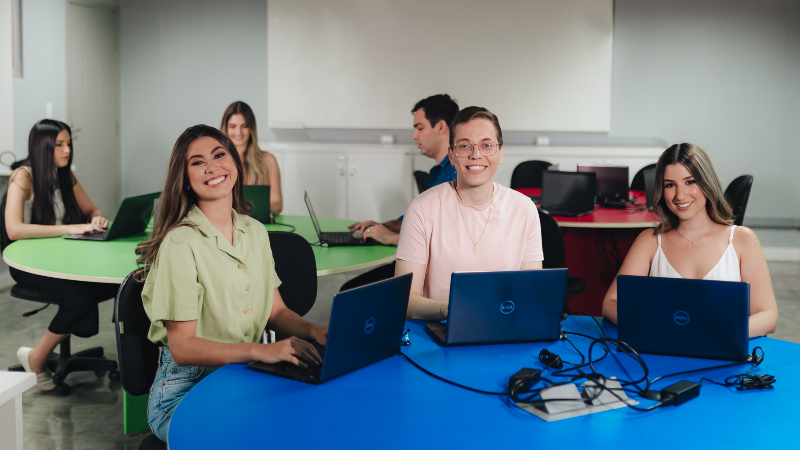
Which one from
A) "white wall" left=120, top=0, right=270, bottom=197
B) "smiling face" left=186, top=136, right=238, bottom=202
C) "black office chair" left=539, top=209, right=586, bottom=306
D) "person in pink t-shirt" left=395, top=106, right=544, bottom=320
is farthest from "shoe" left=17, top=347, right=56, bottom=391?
"white wall" left=120, top=0, right=270, bottom=197

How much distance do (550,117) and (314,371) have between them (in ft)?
17.4

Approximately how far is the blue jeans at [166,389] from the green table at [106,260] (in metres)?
0.64

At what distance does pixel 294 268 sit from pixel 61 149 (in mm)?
1820

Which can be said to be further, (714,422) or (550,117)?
(550,117)

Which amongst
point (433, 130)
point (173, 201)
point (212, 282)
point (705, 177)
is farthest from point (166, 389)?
point (433, 130)

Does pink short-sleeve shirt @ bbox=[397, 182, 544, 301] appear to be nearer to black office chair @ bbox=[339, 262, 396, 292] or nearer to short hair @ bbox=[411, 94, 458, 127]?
black office chair @ bbox=[339, 262, 396, 292]

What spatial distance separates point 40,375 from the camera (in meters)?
2.96

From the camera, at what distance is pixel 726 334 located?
1.44 metres

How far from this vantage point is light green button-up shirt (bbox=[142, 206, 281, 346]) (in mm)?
1545

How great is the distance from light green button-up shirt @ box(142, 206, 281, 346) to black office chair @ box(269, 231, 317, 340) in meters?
0.25

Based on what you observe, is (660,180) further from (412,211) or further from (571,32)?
(571,32)

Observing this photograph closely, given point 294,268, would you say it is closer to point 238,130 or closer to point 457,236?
point 457,236

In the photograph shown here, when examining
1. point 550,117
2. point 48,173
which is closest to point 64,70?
point 48,173

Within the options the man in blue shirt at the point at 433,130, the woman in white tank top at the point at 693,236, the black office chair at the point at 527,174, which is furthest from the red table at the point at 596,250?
the woman in white tank top at the point at 693,236
